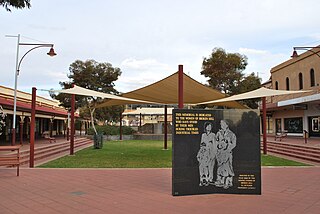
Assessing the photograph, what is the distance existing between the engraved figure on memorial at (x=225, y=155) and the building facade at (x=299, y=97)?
12910mm

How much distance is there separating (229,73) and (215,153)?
846 inches

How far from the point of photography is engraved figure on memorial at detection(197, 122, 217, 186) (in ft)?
20.5

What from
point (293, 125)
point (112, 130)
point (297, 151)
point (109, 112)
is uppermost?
point (109, 112)

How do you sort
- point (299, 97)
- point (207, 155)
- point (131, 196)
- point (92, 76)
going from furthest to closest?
1. point (92, 76)
2. point (299, 97)
3. point (207, 155)
4. point (131, 196)

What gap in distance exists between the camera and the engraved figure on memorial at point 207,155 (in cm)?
626

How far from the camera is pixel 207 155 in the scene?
20.7 feet

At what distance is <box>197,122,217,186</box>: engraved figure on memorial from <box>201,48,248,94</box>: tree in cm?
2115

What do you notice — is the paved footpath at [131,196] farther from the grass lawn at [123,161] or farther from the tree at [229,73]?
the tree at [229,73]

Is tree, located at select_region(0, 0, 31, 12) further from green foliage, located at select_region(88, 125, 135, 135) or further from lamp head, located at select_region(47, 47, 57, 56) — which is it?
green foliage, located at select_region(88, 125, 135, 135)

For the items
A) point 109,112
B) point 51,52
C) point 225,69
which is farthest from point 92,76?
point 51,52

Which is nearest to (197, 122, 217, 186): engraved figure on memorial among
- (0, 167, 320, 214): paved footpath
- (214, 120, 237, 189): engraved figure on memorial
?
(214, 120, 237, 189): engraved figure on memorial

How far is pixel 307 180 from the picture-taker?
784cm

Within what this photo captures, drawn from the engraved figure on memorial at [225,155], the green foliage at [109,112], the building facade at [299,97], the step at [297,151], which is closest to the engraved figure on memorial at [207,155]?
the engraved figure on memorial at [225,155]

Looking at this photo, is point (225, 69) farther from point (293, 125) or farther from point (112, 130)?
point (112, 130)
